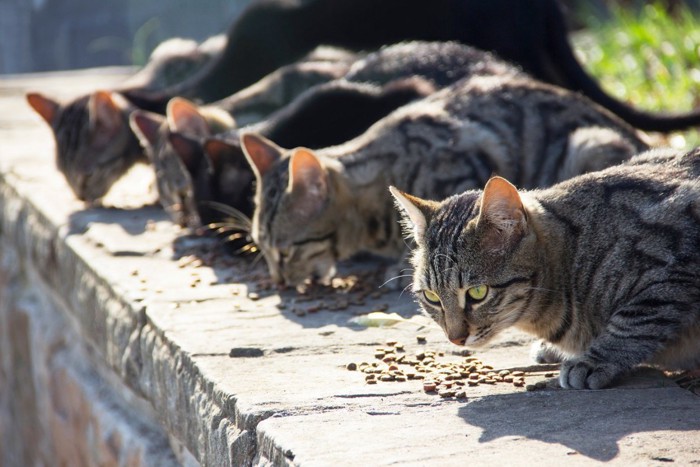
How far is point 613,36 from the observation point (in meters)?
8.88

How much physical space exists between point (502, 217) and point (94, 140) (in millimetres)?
3722

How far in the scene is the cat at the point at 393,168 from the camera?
4352mm

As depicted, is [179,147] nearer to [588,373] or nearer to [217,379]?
[217,379]

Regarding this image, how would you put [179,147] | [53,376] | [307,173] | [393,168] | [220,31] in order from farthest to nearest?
[220,31]
[179,147]
[53,376]
[393,168]
[307,173]

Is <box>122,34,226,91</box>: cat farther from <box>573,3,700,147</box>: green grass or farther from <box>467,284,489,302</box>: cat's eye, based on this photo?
<box>467,284,489,302</box>: cat's eye

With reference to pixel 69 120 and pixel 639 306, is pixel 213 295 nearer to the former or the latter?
pixel 639 306

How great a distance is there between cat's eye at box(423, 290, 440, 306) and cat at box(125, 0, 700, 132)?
297cm

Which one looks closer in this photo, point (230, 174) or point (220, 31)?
point (230, 174)

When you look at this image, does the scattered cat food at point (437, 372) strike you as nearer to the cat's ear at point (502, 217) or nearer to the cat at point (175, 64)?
the cat's ear at point (502, 217)

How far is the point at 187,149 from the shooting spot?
205 inches

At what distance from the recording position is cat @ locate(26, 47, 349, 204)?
5914mm

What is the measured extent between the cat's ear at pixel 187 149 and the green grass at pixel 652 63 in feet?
8.72

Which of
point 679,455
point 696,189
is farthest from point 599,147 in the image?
point 679,455

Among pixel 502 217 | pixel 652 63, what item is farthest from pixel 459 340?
→ pixel 652 63
